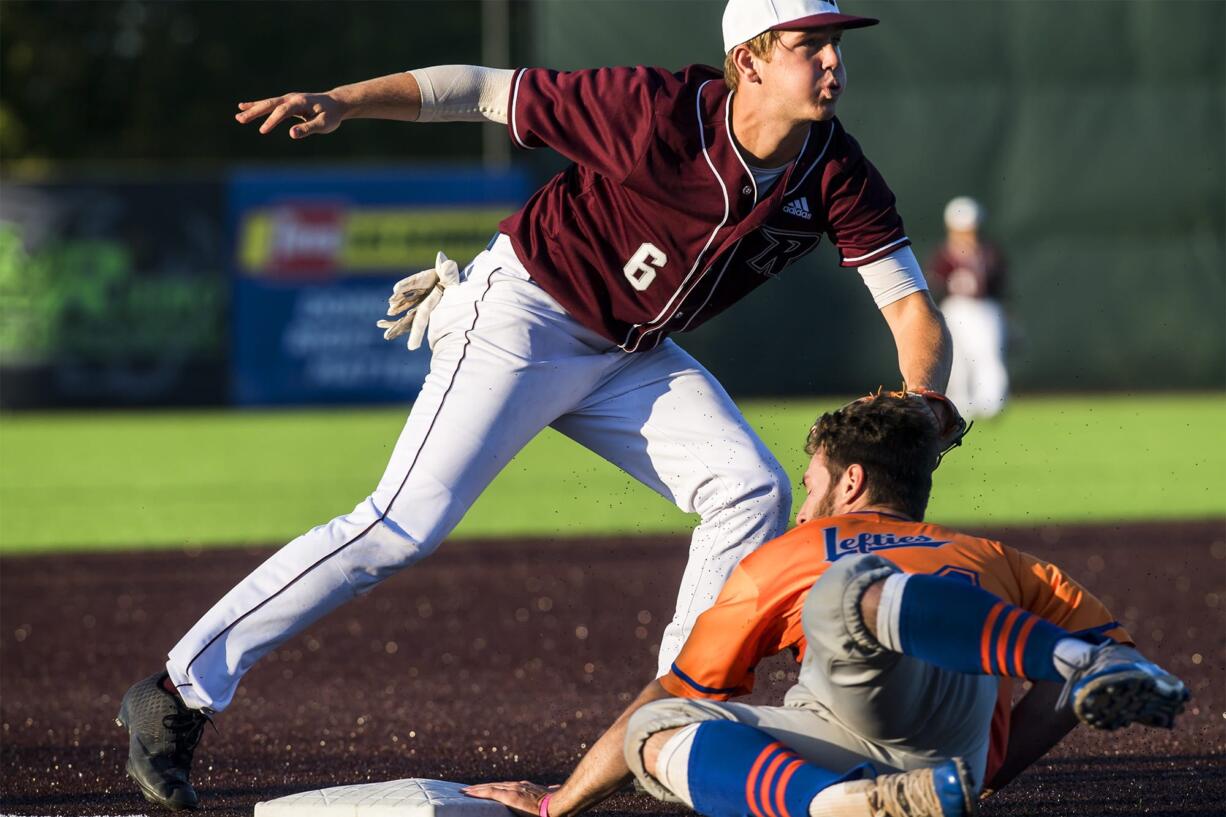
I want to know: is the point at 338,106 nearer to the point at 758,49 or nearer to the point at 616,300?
the point at 616,300

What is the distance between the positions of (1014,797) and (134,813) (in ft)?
7.34

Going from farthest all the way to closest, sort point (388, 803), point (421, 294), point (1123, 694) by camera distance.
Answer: point (421, 294), point (388, 803), point (1123, 694)

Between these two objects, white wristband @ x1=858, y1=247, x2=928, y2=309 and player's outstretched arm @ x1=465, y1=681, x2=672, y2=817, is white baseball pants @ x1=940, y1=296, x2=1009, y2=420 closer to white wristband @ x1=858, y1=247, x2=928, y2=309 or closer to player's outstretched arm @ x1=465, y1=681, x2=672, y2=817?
white wristband @ x1=858, y1=247, x2=928, y2=309

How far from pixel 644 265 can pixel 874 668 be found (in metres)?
1.59

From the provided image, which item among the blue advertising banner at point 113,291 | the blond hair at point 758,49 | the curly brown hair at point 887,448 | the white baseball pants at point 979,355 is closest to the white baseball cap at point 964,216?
the white baseball pants at point 979,355

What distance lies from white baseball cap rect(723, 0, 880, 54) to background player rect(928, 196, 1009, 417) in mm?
12503

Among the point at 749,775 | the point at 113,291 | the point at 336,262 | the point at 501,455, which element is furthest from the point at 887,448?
the point at 113,291

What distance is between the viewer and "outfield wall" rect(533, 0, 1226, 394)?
21.1 meters

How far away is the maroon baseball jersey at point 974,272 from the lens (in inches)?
672

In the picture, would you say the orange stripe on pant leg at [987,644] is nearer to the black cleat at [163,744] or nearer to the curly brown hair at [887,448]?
the curly brown hair at [887,448]

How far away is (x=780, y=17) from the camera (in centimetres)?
434

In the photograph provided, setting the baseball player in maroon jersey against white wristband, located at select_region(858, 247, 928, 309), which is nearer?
the baseball player in maroon jersey

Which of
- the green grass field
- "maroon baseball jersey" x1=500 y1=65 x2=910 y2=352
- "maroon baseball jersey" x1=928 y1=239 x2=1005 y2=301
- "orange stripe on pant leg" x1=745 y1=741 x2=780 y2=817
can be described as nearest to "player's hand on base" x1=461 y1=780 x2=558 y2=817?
"orange stripe on pant leg" x1=745 y1=741 x2=780 y2=817

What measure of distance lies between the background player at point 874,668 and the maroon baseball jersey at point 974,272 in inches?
→ 533
